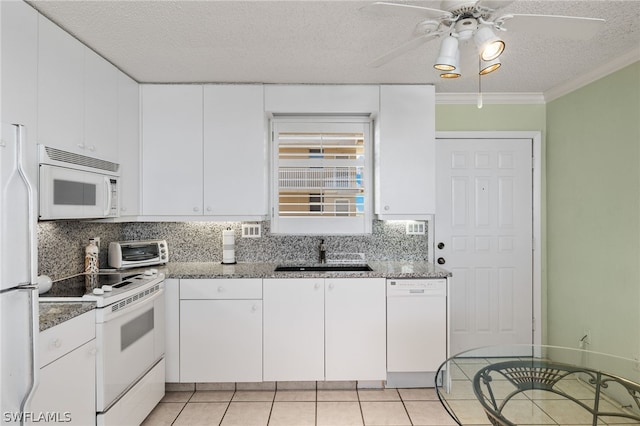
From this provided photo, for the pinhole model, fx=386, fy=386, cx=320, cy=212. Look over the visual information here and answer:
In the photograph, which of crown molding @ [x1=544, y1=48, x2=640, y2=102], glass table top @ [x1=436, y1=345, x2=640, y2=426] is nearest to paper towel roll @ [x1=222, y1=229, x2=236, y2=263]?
glass table top @ [x1=436, y1=345, x2=640, y2=426]

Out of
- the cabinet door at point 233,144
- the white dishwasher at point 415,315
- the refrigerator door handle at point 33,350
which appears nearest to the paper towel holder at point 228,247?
the cabinet door at point 233,144

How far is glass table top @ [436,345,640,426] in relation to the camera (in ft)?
4.65

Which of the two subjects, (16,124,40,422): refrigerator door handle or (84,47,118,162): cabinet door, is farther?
(84,47,118,162): cabinet door

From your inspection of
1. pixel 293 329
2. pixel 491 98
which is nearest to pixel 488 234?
pixel 491 98

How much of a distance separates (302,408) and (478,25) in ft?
8.24

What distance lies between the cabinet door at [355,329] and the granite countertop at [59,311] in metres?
1.55

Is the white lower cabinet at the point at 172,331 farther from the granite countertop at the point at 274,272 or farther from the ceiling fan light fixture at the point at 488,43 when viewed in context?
the ceiling fan light fixture at the point at 488,43

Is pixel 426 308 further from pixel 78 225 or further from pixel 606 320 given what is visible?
pixel 78 225

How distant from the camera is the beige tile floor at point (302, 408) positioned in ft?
8.23

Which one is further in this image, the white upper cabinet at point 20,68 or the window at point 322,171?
the window at point 322,171

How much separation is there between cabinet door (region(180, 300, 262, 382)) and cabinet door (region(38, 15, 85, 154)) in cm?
137

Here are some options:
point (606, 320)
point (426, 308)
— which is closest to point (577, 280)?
point (606, 320)

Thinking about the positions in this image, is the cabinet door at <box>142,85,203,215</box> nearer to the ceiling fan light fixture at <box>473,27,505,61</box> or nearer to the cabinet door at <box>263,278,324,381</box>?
the cabinet door at <box>263,278,324,381</box>

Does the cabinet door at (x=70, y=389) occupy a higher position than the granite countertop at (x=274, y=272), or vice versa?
the granite countertop at (x=274, y=272)
